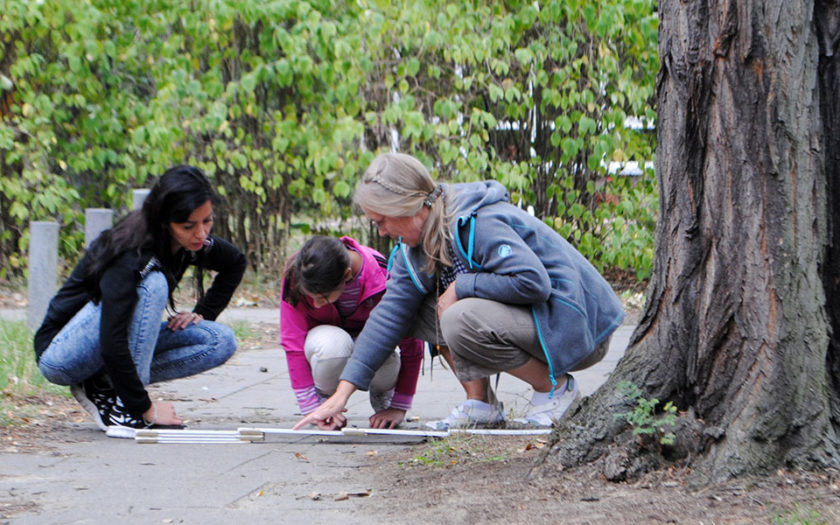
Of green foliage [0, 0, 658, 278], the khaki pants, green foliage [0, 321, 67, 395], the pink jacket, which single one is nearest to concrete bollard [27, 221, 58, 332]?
green foliage [0, 321, 67, 395]

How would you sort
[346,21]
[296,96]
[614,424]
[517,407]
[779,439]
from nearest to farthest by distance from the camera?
[779,439], [614,424], [517,407], [346,21], [296,96]

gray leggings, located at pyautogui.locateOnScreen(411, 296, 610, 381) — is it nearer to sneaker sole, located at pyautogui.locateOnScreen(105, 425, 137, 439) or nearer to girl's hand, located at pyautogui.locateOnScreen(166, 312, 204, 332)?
girl's hand, located at pyautogui.locateOnScreen(166, 312, 204, 332)

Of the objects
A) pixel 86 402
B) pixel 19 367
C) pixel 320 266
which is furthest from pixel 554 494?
pixel 19 367

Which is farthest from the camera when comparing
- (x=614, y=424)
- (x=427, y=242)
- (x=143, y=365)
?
(x=143, y=365)

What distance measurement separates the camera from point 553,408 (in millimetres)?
4383

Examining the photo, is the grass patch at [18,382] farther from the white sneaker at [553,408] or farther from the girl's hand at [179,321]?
the white sneaker at [553,408]

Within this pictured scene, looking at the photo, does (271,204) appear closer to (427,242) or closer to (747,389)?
(427,242)

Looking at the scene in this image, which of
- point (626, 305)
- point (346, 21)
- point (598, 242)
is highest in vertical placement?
point (346, 21)

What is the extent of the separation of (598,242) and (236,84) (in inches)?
137

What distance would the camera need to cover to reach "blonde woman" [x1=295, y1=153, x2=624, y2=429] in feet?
13.2

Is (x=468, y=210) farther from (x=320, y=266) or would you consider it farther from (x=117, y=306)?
(x=117, y=306)

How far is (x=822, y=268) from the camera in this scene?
313 centimetres

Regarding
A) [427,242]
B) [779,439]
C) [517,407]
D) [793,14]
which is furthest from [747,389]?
[517,407]

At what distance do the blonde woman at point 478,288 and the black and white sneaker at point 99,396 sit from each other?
37.4 inches
